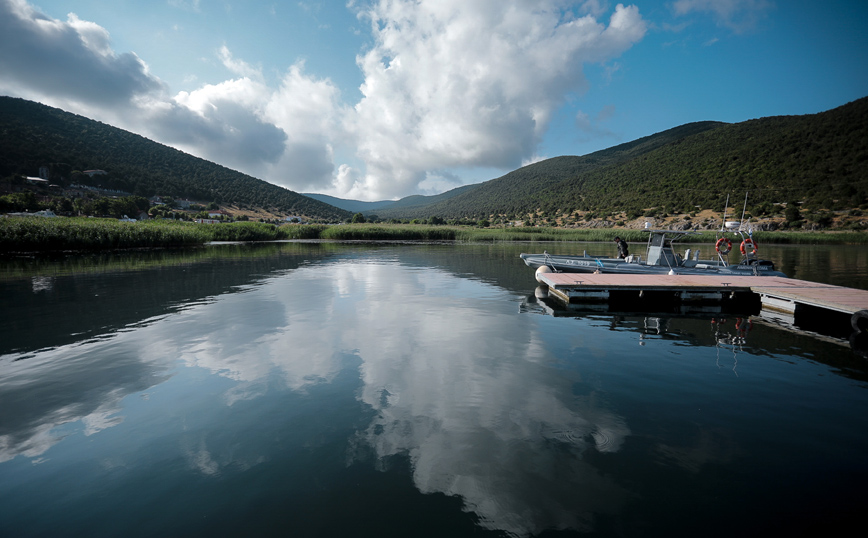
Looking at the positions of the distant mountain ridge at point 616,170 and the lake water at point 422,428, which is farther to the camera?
the distant mountain ridge at point 616,170

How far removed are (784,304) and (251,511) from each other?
56.8ft

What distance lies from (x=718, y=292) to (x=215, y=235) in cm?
5842

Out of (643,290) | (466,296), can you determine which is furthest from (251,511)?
(643,290)

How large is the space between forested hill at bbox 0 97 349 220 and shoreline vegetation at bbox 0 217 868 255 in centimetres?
5561

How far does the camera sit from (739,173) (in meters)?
74.4

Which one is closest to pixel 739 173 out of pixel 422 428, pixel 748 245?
pixel 748 245

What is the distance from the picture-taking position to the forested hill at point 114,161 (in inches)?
3351

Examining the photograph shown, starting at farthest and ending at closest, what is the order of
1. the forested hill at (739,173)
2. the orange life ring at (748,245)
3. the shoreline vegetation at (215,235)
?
the forested hill at (739,173), the shoreline vegetation at (215,235), the orange life ring at (748,245)

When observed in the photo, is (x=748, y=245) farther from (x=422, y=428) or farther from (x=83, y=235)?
(x=83, y=235)

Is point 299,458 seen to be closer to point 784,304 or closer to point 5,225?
point 784,304

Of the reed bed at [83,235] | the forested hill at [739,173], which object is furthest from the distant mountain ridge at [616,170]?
the reed bed at [83,235]

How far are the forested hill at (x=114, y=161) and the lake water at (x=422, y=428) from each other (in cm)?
10288

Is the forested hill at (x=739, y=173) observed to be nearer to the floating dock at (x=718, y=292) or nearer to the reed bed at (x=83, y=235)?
the floating dock at (x=718, y=292)

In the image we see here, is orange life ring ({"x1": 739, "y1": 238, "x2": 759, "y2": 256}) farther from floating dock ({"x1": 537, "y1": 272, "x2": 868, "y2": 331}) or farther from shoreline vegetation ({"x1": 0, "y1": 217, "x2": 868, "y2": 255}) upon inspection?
floating dock ({"x1": 537, "y1": 272, "x2": 868, "y2": 331})
